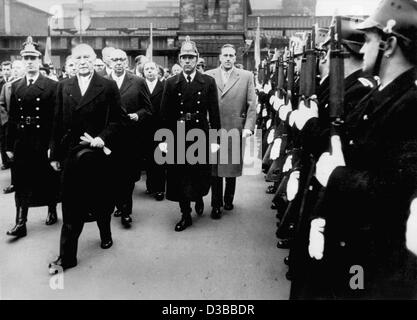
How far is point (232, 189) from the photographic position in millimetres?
5805

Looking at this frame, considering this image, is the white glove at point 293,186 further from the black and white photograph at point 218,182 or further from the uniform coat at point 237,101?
the uniform coat at point 237,101

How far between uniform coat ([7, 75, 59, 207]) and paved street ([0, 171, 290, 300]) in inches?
18.6

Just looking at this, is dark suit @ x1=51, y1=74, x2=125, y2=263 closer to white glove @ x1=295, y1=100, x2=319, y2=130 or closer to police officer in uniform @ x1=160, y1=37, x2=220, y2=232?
police officer in uniform @ x1=160, y1=37, x2=220, y2=232

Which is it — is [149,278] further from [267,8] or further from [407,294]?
[267,8]

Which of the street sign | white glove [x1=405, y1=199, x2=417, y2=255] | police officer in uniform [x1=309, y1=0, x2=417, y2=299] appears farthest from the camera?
the street sign

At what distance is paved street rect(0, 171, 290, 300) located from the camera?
3.44 m

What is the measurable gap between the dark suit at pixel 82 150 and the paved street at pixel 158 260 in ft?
1.26

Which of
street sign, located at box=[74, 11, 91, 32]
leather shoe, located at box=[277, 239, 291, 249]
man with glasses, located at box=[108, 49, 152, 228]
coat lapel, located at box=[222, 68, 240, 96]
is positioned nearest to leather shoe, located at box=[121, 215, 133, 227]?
man with glasses, located at box=[108, 49, 152, 228]

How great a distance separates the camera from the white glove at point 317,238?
7.03ft

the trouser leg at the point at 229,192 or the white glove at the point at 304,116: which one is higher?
the white glove at the point at 304,116

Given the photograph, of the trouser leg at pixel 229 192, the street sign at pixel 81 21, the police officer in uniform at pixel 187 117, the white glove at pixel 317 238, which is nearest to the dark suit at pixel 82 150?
the police officer in uniform at pixel 187 117
